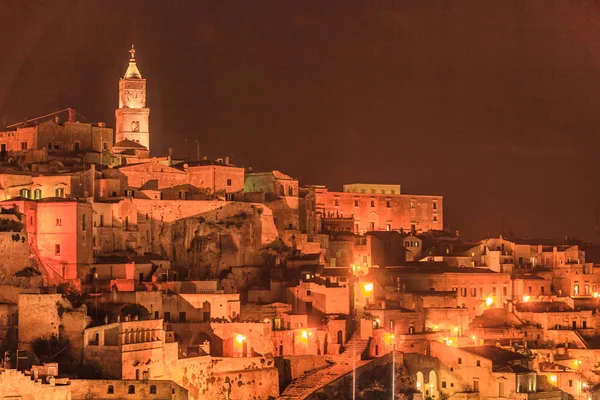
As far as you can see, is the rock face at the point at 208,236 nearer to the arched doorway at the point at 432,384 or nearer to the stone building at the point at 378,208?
the arched doorway at the point at 432,384

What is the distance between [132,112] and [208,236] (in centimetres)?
1235

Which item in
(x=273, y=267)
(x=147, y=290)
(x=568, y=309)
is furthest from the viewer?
(x=568, y=309)

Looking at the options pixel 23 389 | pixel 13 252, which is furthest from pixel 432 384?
pixel 23 389

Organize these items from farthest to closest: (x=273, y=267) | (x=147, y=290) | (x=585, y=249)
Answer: (x=585, y=249)
(x=273, y=267)
(x=147, y=290)

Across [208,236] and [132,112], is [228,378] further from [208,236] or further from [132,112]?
[132,112]

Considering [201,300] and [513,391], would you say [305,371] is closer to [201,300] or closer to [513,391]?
[201,300]

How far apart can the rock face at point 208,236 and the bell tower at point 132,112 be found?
10249 millimetres

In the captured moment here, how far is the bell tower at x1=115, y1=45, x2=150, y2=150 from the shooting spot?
68.4 m

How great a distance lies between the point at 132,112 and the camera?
68500mm

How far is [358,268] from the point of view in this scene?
210 feet

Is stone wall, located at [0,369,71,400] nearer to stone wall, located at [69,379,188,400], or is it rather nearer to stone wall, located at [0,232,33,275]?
stone wall, located at [69,379,188,400]

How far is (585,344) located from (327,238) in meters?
12.5

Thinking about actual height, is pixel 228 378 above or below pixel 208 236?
below

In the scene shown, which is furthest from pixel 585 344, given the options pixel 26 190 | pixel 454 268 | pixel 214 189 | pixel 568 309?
pixel 26 190
